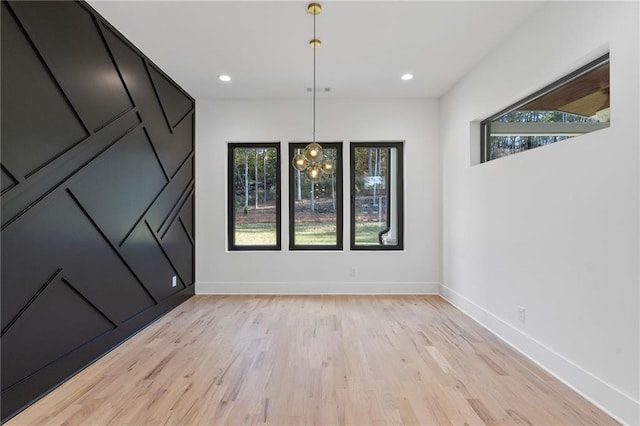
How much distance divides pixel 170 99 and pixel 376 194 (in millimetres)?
3131

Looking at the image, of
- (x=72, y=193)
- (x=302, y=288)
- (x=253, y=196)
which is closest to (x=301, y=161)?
(x=72, y=193)

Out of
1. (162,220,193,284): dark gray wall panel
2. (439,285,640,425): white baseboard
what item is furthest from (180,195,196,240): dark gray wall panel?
(439,285,640,425): white baseboard

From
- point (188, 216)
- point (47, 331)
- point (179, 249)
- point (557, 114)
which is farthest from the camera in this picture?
point (188, 216)

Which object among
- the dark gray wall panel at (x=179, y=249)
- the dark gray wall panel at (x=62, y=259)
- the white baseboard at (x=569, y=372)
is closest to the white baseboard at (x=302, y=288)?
the dark gray wall panel at (x=179, y=249)

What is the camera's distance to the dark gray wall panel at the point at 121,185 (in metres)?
2.62

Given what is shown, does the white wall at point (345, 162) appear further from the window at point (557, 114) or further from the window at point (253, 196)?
the window at point (557, 114)

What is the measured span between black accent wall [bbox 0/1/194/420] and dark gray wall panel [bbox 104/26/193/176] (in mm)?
19

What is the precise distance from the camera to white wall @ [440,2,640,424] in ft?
6.25

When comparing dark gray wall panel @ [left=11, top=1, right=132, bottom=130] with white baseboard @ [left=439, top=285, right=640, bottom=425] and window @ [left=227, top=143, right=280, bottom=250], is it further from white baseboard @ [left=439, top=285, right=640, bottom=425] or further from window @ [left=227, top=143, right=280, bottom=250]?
white baseboard @ [left=439, top=285, right=640, bottom=425]

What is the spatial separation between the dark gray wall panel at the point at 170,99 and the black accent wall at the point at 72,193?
0.08 meters

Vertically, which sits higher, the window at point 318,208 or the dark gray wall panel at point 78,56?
the dark gray wall panel at point 78,56

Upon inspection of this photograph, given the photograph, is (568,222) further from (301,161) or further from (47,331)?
(47,331)

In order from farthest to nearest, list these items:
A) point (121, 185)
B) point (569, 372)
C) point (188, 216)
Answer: point (188, 216) → point (121, 185) → point (569, 372)

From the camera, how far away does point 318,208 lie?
A: 16.5ft
